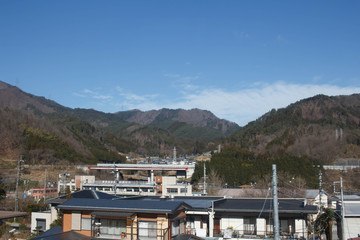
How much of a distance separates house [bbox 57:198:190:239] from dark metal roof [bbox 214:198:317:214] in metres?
3.20

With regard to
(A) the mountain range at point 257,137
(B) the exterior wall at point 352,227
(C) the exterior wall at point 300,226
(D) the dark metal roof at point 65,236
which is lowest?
(B) the exterior wall at point 352,227

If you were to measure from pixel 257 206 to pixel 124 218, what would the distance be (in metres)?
6.58

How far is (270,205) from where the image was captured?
52.4 feet

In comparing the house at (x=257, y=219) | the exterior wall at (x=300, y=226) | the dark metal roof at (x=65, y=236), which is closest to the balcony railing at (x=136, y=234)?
the dark metal roof at (x=65, y=236)

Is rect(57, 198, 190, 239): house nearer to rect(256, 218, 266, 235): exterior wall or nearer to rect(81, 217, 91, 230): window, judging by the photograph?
rect(81, 217, 91, 230): window

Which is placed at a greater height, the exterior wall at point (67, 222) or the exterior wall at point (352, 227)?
Answer: the exterior wall at point (67, 222)

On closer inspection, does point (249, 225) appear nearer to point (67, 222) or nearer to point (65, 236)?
point (67, 222)

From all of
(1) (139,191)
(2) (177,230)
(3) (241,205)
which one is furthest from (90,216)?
(1) (139,191)

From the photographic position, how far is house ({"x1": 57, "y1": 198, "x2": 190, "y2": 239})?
11.9m

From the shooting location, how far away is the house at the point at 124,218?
39.1 ft

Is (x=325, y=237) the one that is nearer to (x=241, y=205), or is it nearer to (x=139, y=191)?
(x=241, y=205)

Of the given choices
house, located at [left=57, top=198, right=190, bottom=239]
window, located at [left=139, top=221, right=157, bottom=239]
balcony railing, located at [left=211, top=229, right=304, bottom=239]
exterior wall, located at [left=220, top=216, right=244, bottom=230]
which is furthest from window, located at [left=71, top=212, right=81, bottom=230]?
exterior wall, located at [left=220, top=216, right=244, bottom=230]

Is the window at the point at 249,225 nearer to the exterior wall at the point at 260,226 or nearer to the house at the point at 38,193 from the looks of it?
the exterior wall at the point at 260,226

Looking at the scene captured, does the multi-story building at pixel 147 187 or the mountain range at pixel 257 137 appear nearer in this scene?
the multi-story building at pixel 147 187
